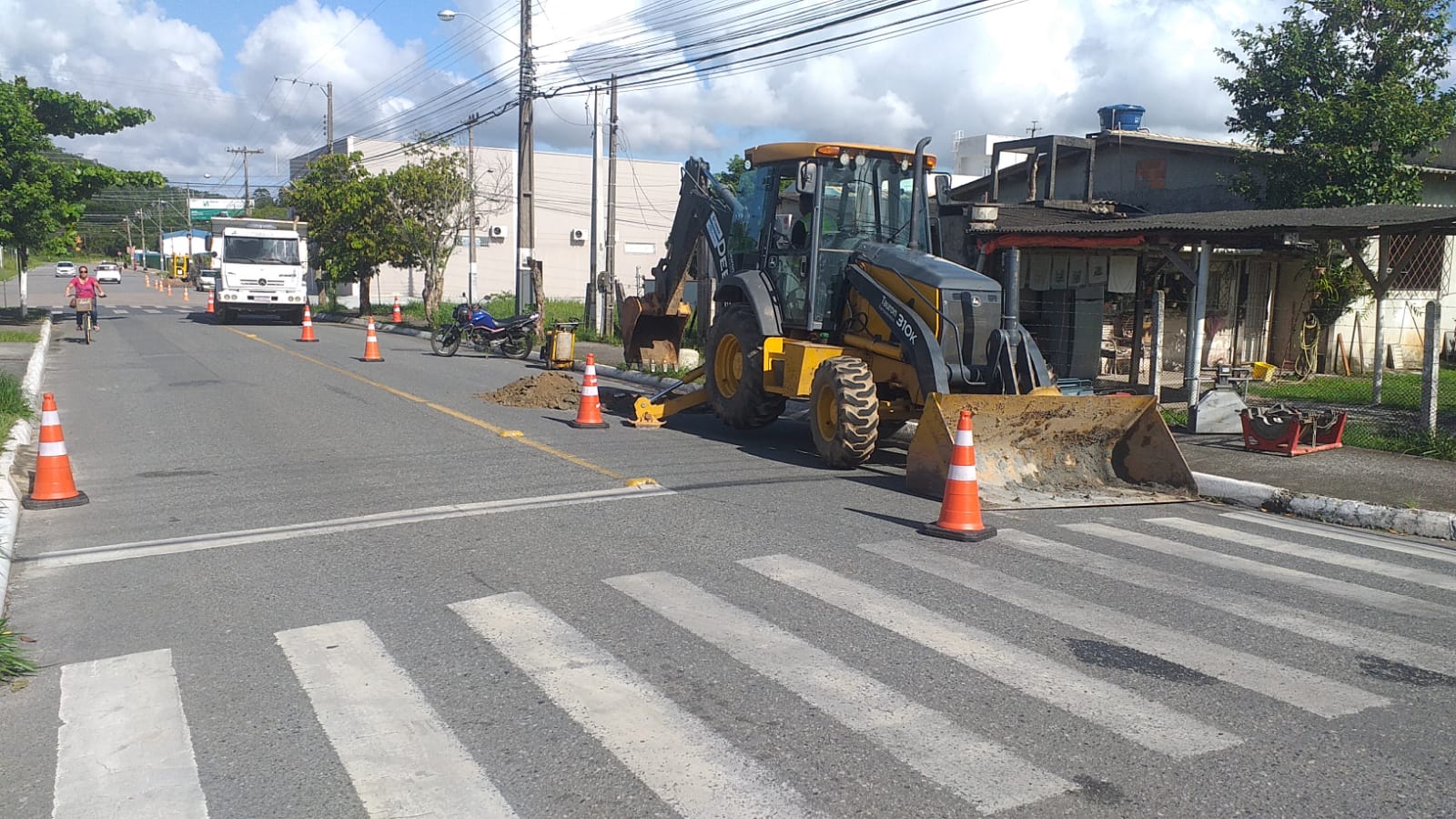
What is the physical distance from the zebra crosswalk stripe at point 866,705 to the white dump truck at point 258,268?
31.9 m

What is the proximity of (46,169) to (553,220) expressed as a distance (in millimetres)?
26341

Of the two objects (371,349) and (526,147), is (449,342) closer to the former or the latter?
(371,349)

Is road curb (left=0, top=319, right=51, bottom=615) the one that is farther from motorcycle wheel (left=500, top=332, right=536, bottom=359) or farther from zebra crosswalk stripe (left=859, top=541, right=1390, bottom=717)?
motorcycle wheel (left=500, top=332, right=536, bottom=359)

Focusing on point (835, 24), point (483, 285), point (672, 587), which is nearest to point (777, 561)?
point (672, 587)

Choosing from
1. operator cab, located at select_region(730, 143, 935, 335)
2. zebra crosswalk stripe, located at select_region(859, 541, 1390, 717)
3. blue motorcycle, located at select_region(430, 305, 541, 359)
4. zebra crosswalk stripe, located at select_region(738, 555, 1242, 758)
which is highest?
operator cab, located at select_region(730, 143, 935, 335)

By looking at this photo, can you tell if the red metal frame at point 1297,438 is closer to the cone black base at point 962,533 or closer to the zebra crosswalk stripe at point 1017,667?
the cone black base at point 962,533

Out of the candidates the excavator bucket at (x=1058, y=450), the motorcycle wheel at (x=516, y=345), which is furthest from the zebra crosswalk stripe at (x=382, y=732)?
the motorcycle wheel at (x=516, y=345)

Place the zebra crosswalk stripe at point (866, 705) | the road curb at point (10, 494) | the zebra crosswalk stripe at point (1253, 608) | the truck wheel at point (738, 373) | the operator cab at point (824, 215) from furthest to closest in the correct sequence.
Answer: the truck wheel at point (738, 373) → the operator cab at point (824, 215) → the road curb at point (10, 494) → the zebra crosswalk stripe at point (1253, 608) → the zebra crosswalk stripe at point (866, 705)

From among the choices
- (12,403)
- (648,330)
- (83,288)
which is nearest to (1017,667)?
(648,330)

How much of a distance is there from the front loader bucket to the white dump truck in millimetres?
21530

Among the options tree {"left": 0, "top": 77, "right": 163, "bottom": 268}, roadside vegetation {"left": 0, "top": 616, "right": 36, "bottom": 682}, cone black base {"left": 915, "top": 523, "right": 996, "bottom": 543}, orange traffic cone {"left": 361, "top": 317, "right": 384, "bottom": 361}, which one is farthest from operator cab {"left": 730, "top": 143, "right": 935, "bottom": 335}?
tree {"left": 0, "top": 77, "right": 163, "bottom": 268}

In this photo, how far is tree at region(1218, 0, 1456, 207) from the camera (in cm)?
1808

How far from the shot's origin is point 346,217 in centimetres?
3828

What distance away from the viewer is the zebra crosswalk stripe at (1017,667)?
15.0 ft
